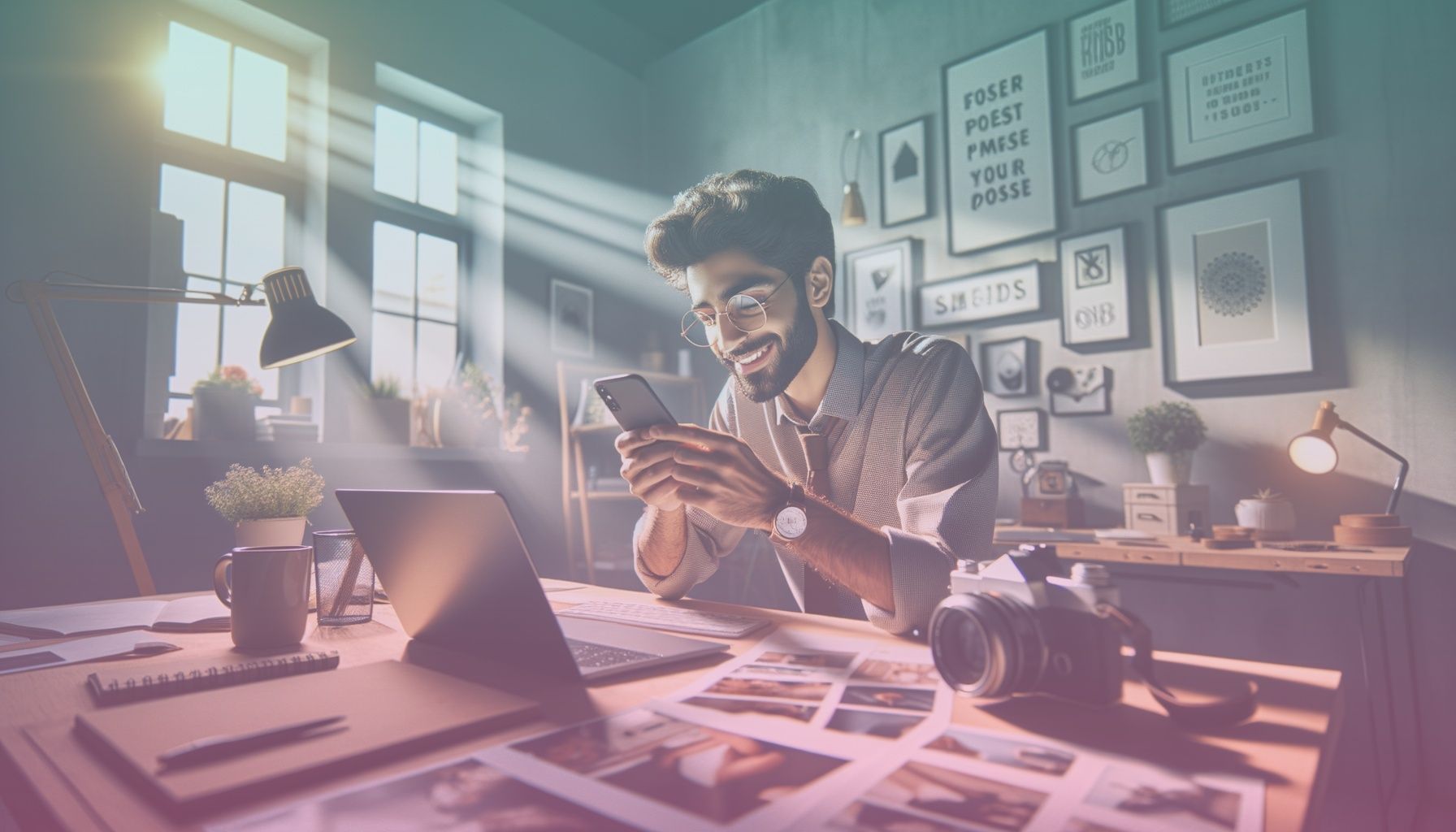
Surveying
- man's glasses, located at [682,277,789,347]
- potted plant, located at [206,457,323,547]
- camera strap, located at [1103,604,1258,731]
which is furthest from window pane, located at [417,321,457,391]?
camera strap, located at [1103,604,1258,731]

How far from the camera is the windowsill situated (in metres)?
2.42

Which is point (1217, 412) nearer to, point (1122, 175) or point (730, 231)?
point (1122, 175)

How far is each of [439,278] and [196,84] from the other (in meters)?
1.12

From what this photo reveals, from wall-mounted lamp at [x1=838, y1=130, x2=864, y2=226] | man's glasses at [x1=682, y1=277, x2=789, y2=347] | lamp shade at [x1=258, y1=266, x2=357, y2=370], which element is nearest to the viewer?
lamp shade at [x1=258, y1=266, x2=357, y2=370]

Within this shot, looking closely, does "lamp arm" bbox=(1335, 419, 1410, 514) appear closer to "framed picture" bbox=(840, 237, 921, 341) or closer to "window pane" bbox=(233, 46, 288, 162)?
"framed picture" bbox=(840, 237, 921, 341)

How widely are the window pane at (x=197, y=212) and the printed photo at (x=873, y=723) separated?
9.79 feet

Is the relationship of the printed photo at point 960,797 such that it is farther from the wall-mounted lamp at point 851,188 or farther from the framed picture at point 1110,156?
the wall-mounted lamp at point 851,188

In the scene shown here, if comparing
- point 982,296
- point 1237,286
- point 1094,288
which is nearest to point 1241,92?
point 1237,286

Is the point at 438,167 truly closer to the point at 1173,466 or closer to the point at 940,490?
the point at 940,490

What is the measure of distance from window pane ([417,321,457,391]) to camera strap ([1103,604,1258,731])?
10.6 ft

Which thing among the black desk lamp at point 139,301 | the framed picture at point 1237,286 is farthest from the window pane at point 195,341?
the framed picture at point 1237,286

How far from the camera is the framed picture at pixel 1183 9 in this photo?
2619mm

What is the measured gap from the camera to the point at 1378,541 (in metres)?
2.03

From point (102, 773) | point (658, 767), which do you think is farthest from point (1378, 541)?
point (102, 773)
